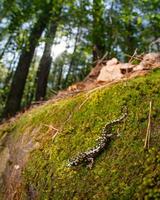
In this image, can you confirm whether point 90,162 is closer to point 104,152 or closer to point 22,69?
point 104,152

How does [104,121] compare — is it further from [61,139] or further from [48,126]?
[48,126]

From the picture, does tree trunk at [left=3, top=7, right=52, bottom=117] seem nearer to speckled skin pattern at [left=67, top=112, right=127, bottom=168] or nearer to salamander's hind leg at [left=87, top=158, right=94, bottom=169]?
speckled skin pattern at [left=67, top=112, right=127, bottom=168]

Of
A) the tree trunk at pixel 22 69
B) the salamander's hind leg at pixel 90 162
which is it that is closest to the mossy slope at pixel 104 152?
the salamander's hind leg at pixel 90 162

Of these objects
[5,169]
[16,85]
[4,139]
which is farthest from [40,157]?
[16,85]

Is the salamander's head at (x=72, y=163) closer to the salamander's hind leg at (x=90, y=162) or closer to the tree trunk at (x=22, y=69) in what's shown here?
the salamander's hind leg at (x=90, y=162)

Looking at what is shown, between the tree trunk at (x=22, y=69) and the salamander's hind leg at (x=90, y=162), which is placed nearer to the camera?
the salamander's hind leg at (x=90, y=162)

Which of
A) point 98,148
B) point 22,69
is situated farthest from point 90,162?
point 22,69
